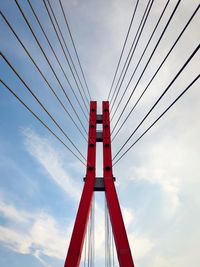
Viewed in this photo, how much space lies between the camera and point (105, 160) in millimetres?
6836

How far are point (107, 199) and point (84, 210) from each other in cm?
58

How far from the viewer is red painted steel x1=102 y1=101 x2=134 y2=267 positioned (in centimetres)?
502

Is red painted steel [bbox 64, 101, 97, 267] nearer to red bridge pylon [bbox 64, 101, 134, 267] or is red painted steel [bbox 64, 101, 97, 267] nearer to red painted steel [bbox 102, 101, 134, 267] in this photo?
red bridge pylon [bbox 64, 101, 134, 267]

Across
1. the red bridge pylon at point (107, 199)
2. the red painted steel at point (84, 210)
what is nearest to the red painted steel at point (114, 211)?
the red bridge pylon at point (107, 199)

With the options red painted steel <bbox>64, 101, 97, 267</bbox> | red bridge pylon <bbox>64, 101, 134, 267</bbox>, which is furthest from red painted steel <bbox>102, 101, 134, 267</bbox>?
red painted steel <bbox>64, 101, 97, 267</bbox>

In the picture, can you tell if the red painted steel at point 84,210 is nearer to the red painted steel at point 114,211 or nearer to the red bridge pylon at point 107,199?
the red bridge pylon at point 107,199

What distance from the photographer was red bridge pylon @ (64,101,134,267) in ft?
16.6

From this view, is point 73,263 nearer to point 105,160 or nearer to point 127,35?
point 105,160

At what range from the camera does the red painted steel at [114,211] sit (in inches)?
197

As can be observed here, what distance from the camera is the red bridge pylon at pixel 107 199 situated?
16.6 ft

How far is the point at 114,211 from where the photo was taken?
5.70m

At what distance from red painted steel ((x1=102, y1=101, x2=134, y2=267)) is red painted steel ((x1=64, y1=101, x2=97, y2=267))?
0.32 meters

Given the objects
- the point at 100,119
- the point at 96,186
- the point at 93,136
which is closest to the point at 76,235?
the point at 96,186

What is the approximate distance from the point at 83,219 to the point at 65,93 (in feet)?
9.44
